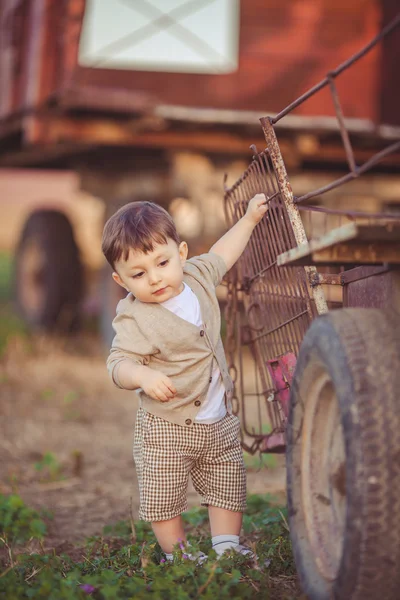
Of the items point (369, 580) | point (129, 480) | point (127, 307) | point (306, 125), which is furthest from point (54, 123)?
point (369, 580)

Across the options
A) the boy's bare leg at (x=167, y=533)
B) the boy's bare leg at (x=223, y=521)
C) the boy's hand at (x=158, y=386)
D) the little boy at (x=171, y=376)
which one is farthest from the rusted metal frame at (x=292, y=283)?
the boy's bare leg at (x=167, y=533)

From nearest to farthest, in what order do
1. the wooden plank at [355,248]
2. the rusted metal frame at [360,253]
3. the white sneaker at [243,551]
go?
the wooden plank at [355,248], the rusted metal frame at [360,253], the white sneaker at [243,551]

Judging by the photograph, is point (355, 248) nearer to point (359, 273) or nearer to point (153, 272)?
point (359, 273)

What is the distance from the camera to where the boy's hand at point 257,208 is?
2.85 meters

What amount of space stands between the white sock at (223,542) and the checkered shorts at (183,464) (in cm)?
9

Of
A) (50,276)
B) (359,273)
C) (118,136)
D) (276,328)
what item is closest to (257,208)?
(276,328)

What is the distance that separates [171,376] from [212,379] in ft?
0.52

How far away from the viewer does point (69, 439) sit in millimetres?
5535

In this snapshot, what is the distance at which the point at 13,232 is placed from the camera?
23.8 metres

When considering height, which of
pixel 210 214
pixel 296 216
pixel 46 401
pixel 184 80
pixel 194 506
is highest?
pixel 184 80

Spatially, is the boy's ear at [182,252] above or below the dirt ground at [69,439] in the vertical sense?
above

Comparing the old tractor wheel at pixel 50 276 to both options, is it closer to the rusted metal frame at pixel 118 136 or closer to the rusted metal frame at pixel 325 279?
the rusted metal frame at pixel 118 136

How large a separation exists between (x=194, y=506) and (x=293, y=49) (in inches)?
198

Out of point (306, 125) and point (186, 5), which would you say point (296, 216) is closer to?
point (306, 125)
